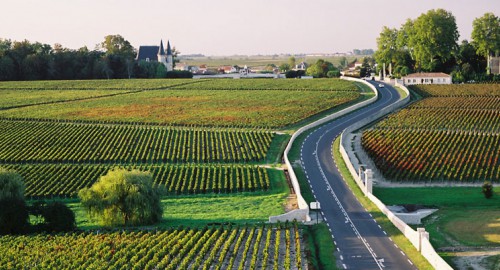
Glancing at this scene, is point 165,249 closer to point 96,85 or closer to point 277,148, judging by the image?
point 277,148

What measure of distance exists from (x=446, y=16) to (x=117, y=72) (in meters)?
78.8

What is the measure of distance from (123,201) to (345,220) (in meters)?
14.2

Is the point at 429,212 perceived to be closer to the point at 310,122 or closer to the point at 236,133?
the point at 236,133

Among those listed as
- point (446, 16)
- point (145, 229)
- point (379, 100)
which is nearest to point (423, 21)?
point (446, 16)

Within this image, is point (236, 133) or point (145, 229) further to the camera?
point (236, 133)

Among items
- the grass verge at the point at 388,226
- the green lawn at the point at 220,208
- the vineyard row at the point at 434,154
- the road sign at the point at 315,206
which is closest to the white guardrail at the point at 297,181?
the road sign at the point at 315,206

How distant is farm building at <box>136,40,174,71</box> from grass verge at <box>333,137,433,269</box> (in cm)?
13746

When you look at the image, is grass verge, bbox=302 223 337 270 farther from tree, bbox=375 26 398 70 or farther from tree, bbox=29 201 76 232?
tree, bbox=375 26 398 70

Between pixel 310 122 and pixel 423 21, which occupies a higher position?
pixel 423 21

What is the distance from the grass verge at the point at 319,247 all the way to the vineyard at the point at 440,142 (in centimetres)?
1667

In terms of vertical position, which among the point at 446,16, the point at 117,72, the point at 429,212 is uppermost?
the point at 446,16

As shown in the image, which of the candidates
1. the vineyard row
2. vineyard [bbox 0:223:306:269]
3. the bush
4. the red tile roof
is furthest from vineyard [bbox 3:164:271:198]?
the red tile roof

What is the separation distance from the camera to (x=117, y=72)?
152 metres

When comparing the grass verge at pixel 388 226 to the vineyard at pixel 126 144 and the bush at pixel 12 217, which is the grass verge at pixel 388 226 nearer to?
the vineyard at pixel 126 144
